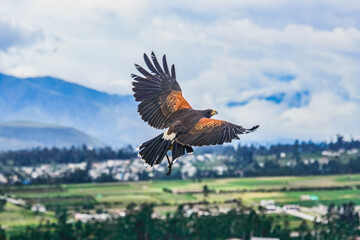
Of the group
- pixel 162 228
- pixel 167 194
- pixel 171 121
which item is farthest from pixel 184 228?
pixel 171 121

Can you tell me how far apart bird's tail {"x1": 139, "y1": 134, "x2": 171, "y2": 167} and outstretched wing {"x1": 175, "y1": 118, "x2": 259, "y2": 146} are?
0.95 ft

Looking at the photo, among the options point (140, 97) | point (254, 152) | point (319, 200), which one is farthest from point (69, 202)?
point (140, 97)

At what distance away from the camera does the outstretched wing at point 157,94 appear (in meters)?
6.86

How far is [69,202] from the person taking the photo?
247ft

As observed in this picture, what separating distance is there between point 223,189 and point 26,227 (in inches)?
1172

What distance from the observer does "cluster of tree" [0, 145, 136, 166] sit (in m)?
103

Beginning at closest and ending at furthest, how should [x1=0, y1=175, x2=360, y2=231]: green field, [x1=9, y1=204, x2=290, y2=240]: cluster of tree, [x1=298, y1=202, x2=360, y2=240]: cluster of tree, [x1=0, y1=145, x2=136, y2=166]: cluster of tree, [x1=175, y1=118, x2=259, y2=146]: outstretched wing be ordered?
[x1=175, y1=118, x2=259, y2=146]: outstretched wing < [x1=9, y1=204, x2=290, y2=240]: cluster of tree < [x1=298, y1=202, x2=360, y2=240]: cluster of tree < [x1=0, y1=175, x2=360, y2=231]: green field < [x1=0, y1=145, x2=136, y2=166]: cluster of tree

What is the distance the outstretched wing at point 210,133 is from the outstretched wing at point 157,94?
0.56 meters

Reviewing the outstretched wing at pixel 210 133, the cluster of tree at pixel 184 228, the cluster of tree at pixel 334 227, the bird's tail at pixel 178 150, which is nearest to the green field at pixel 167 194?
the cluster of tree at pixel 184 228

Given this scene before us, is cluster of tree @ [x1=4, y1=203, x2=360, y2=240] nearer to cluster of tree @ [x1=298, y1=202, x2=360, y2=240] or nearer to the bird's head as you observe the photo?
cluster of tree @ [x1=298, y1=202, x2=360, y2=240]

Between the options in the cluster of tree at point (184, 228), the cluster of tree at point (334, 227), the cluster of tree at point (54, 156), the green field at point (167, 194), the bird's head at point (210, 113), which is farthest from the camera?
the cluster of tree at point (54, 156)

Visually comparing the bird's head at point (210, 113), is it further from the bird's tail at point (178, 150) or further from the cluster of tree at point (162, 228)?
the cluster of tree at point (162, 228)

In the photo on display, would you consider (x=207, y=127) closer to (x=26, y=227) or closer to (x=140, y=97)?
(x=140, y=97)

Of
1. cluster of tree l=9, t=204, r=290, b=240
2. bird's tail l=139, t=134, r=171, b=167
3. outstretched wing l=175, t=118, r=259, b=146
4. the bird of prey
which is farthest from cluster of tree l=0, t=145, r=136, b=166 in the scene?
outstretched wing l=175, t=118, r=259, b=146
